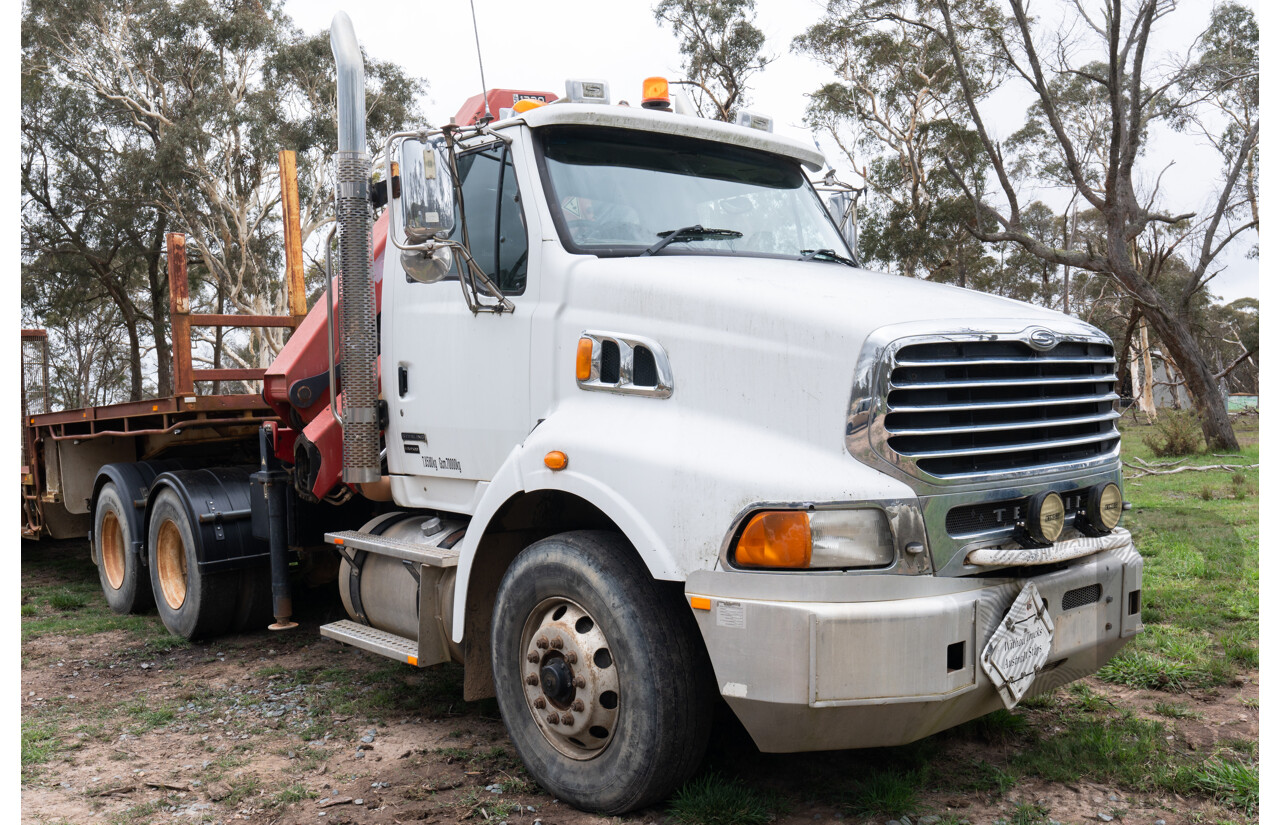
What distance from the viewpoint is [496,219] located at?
15.6 feet

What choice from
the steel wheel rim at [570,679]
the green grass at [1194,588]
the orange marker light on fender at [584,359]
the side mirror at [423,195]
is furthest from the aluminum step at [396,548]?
the green grass at [1194,588]

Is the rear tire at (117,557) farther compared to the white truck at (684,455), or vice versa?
the rear tire at (117,557)

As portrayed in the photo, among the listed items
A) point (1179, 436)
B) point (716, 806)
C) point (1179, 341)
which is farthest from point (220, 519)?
point (1179, 341)

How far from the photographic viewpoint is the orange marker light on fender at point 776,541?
3.42m

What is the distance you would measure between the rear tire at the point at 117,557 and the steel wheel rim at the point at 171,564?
332 mm

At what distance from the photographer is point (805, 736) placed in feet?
11.6

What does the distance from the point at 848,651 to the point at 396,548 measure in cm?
257

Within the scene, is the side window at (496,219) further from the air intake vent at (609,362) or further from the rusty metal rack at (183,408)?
the rusty metal rack at (183,408)

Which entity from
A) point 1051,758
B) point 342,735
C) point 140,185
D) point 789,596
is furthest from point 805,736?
point 140,185

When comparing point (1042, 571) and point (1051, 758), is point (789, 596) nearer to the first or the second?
point (1042, 571)

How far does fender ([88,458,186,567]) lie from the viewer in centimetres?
757

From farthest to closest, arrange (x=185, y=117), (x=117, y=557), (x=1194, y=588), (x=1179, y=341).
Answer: (x=185, y=117) < (x=1179, y=341) < (x=117, y=557) < (x=1194, y=588)

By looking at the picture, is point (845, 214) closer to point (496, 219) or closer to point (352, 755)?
point (496, 219)

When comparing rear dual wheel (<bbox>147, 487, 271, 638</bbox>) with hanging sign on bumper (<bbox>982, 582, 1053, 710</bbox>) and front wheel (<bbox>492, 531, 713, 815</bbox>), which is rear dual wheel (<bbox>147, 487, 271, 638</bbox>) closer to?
front wheel (<bbox>492, 531, 713, 815</bbox>)
